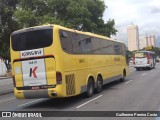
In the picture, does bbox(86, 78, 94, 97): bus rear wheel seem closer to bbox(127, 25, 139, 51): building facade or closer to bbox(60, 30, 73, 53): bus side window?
bbox(60, 30, 73, 53): bus side window

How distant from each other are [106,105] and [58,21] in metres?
20.4

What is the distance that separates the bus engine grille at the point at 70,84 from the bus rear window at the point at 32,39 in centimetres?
159

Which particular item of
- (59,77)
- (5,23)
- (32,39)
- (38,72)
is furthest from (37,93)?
(5,23)

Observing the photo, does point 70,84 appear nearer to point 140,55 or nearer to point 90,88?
point 90,88

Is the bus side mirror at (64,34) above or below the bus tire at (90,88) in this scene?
above

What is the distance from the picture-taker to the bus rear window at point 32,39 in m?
13.2

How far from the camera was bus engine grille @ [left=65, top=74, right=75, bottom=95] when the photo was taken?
13.2m

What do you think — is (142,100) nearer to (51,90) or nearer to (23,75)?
(51,90)

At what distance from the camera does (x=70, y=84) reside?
44.1 feet

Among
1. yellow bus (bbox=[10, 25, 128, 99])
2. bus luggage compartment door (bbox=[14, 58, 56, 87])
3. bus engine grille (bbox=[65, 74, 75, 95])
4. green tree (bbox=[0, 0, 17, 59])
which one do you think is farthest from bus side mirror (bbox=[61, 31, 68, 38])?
green tree (bbox=[0, 0, 17, 59])

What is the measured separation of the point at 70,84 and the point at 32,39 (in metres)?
2.41

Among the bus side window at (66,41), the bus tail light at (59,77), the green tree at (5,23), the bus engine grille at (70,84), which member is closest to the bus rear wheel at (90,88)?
the bus engine grille at (70,84)

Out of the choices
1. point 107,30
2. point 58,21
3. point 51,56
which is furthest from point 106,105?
point 107,30

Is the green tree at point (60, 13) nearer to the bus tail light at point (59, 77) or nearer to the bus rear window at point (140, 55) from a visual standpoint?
the bus rear window at point (140, 55)
